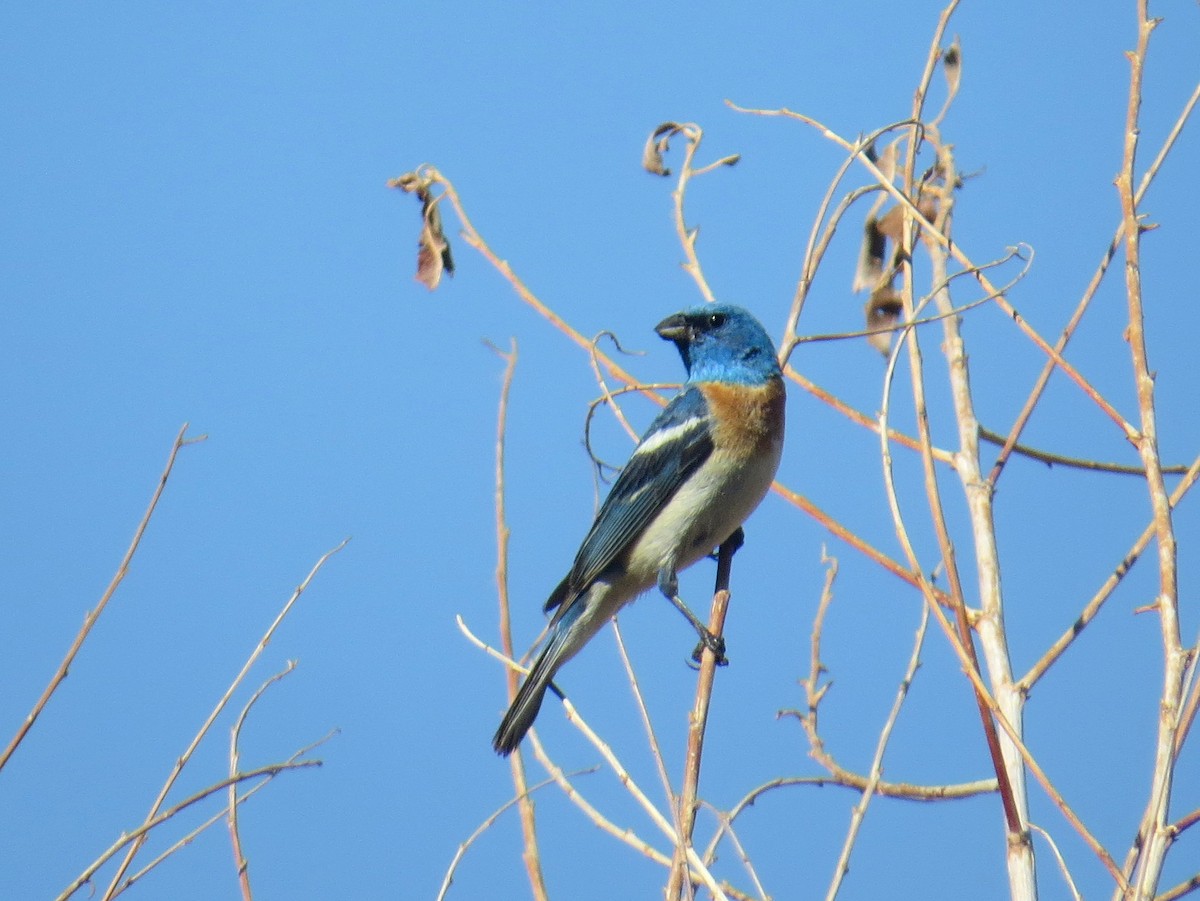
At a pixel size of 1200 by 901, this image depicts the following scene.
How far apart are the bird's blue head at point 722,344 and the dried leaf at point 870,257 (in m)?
0.61

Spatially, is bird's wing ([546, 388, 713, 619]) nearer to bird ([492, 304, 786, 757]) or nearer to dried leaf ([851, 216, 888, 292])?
bird ([492, 304, 786, 757])

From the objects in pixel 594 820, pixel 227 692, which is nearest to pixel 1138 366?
pixel 594 820

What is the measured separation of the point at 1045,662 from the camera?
2822mm

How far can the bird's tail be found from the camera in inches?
152

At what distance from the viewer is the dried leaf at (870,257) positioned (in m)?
3.95

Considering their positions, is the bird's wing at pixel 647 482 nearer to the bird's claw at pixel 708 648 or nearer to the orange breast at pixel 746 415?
the orange breast at pixel 746 415

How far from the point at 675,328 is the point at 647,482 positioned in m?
0.63

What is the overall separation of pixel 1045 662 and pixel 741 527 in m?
1.68

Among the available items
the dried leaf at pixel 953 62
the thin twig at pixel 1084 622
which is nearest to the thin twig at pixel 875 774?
the thin twig at pixel 1084 622

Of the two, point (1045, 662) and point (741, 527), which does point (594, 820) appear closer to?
point (1045, 662)

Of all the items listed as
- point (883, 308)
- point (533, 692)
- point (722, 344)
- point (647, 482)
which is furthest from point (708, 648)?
point (722, 344)

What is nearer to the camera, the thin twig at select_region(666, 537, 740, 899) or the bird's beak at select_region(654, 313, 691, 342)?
the thin twig at select_region(666, 537, 740, 899)

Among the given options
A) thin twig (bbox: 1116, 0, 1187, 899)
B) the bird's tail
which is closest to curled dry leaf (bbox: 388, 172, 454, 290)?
the bird's tail

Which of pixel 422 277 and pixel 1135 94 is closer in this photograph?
pixel 1135 94
